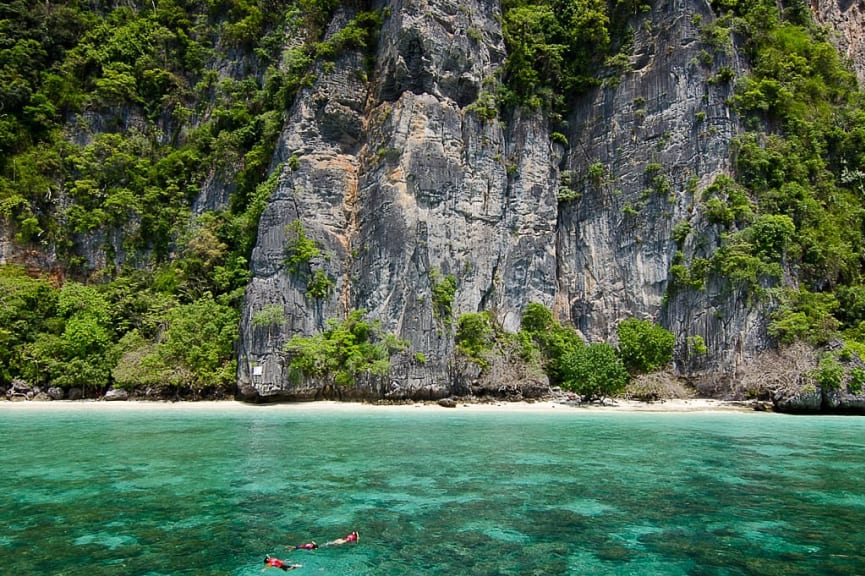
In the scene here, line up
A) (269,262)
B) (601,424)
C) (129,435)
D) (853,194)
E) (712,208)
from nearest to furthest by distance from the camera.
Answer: (129,435), (601,424), (269,262), (712,208), (853,194)

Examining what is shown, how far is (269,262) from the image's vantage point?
28.6m

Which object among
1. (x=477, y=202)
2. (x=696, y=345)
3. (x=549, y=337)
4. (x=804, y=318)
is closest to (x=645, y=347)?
(x=696, y=345)

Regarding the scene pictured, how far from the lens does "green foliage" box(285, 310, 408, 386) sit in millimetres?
26781

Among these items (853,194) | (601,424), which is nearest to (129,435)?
(601,424)

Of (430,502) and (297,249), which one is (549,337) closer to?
(297,249)

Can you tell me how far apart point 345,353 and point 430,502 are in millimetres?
19320

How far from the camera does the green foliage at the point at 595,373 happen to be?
2723 cm

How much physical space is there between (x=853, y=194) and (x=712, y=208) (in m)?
9.18

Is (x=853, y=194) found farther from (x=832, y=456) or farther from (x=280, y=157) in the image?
(x=280, y=157)

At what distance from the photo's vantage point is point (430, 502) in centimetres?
840

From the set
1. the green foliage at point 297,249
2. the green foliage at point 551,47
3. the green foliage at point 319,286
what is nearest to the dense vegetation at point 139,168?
the green foliage at point 319,286

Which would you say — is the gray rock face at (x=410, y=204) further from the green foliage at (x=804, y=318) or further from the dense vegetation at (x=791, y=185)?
the green foliage at (x=804, y=318)

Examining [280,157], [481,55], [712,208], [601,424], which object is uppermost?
[481,55]

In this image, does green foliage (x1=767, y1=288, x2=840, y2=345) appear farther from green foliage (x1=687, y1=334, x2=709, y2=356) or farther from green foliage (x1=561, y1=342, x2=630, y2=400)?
green foliage (x1=561, y1=342, x2=630, y2=400)
